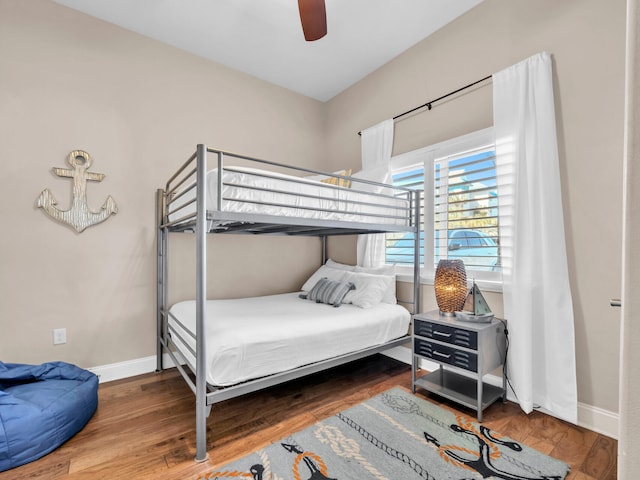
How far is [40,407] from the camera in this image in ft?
5.50

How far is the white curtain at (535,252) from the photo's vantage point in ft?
6.39

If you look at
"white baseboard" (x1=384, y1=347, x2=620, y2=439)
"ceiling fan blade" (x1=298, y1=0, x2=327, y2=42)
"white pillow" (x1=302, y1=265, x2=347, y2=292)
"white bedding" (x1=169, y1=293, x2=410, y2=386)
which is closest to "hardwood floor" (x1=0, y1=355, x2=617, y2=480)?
"white baseboard" (x1=384, y1=347, x2=620, y2=439)

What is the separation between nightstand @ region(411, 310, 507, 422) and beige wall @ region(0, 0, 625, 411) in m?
0.39

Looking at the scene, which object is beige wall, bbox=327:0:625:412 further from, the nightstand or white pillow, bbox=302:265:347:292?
white pillow, bbox=302:265:347:292

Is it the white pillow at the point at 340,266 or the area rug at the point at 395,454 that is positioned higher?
the white pillow at the point at 340,266

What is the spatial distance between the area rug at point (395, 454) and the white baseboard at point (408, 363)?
19.5 inches

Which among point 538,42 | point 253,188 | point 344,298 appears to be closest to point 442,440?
point 344,298

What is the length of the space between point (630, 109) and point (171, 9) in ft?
10.1

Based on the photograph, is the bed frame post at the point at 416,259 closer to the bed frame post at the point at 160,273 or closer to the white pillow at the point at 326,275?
the white pillow at the point at 326,275

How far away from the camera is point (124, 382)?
8.30ft

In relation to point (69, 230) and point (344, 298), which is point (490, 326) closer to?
point (344, 298)

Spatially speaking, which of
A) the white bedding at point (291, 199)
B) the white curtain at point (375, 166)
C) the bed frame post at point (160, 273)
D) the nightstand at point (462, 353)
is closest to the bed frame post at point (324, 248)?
the white curtain at point (375, 166)

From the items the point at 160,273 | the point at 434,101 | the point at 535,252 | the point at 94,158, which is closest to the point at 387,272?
the point at 535,252

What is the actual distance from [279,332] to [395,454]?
0.91 m
